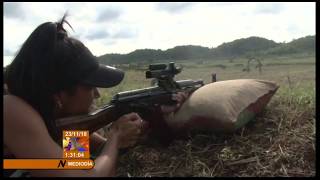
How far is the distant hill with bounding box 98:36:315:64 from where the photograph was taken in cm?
838

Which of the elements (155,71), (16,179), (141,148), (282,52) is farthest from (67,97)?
(282,52)

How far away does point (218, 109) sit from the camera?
12.4 ft

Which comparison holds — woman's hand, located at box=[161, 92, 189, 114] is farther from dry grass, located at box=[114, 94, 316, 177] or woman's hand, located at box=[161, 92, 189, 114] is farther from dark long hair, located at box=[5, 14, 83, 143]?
dark long hair, located at box=[5, 14, 83, 143]

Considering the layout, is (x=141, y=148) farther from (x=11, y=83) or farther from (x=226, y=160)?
(x=11, y=83)

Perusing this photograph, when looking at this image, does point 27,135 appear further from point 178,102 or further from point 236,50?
point 236,50

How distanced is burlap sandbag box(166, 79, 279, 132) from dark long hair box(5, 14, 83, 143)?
4.81ft

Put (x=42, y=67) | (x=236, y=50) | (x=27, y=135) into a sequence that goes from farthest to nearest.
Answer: (x=236, y=50) < (x=42, y=67) < (x=27, y=135)

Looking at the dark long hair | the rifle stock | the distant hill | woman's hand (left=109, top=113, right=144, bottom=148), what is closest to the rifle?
the rifle stock

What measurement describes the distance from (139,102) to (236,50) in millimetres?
13823

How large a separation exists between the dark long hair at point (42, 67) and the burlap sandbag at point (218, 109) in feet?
4.81

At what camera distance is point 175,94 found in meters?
3.68

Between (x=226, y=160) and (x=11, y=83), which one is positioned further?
(x=226, y=160)

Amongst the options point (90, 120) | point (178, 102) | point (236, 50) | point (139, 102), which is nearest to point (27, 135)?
point (90, 120)

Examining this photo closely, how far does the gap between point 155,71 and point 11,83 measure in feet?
3.89
